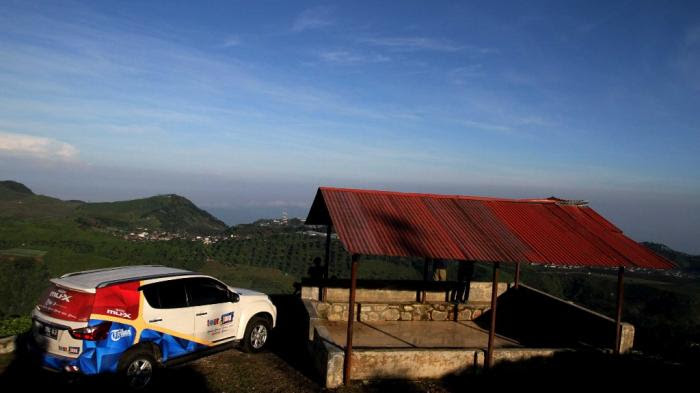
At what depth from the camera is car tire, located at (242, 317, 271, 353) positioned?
909 centimetres

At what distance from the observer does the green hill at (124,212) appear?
255ft

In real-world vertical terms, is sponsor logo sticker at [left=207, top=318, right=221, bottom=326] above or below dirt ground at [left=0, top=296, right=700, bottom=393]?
above

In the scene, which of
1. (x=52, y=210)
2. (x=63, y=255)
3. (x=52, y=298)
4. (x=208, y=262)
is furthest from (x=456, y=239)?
(x=52, y=210)

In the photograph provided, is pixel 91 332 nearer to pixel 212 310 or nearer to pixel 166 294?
pixel 166 294

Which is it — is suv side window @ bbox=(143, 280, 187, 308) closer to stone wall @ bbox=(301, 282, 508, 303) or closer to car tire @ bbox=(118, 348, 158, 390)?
car tire @ bbox=(118, 348, 158, 390)

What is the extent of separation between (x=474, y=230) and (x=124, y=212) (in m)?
94.3

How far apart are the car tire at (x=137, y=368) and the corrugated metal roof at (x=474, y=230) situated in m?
3.60

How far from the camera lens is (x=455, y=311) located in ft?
42.3

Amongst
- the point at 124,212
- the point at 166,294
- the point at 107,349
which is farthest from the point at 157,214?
the point at 107,349

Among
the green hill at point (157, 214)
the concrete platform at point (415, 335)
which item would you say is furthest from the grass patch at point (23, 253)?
the concrete platform at point (415, 335)

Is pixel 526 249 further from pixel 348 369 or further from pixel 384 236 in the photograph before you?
pixel 348 369

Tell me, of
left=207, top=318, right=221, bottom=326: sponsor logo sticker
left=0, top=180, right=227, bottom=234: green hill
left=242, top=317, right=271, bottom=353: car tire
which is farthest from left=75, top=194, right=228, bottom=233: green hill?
left=207, top=318, right=221, bottom=326: sponsor logo sticker

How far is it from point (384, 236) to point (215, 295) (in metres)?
3.41

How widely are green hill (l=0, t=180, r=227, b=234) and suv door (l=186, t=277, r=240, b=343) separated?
222ft
